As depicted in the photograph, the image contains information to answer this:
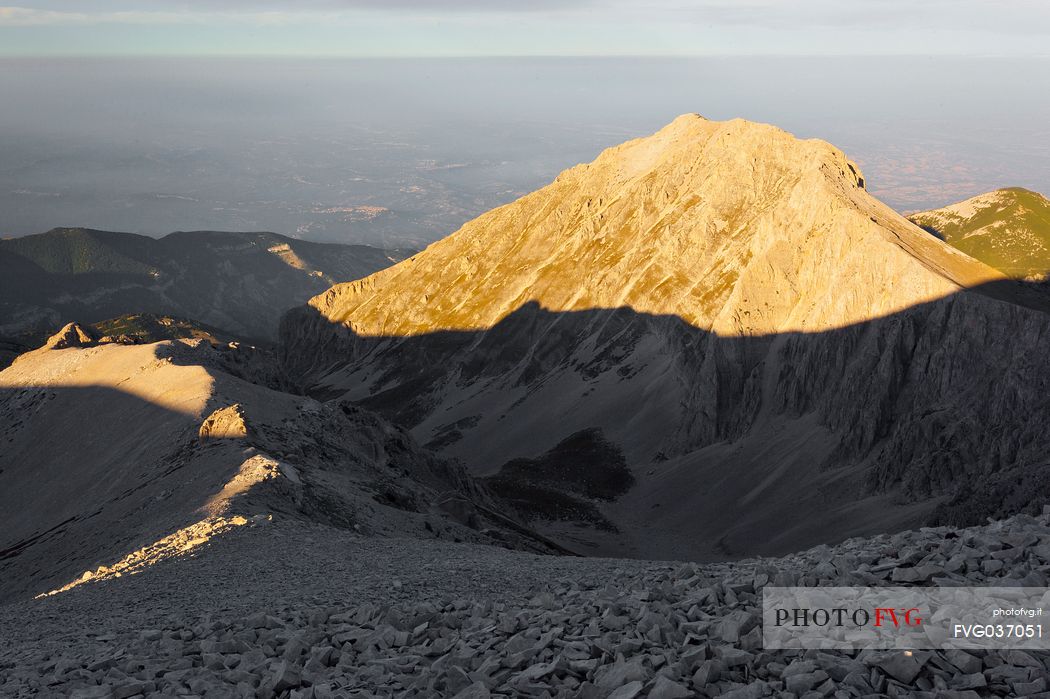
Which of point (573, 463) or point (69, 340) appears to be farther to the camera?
point (573, 463)

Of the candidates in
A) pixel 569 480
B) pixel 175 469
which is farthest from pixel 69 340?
pixel 569 480

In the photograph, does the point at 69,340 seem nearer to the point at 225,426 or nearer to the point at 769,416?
the point at 225,426

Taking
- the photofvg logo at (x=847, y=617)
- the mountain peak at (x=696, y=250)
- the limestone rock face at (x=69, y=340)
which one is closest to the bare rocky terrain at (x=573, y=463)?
the limestone rock face at (x=69, y=340)

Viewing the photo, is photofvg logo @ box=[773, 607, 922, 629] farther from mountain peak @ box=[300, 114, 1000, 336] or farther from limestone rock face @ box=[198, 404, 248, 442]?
mountain peak @ box=[300, 114, 1000, 336]

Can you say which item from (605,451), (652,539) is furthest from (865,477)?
(605,451)

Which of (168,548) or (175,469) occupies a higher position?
(168,548)

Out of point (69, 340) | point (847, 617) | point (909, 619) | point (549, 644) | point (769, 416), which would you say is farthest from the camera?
point (769, 416)

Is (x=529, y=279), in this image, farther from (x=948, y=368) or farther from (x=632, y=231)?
(x=948, y=368)
